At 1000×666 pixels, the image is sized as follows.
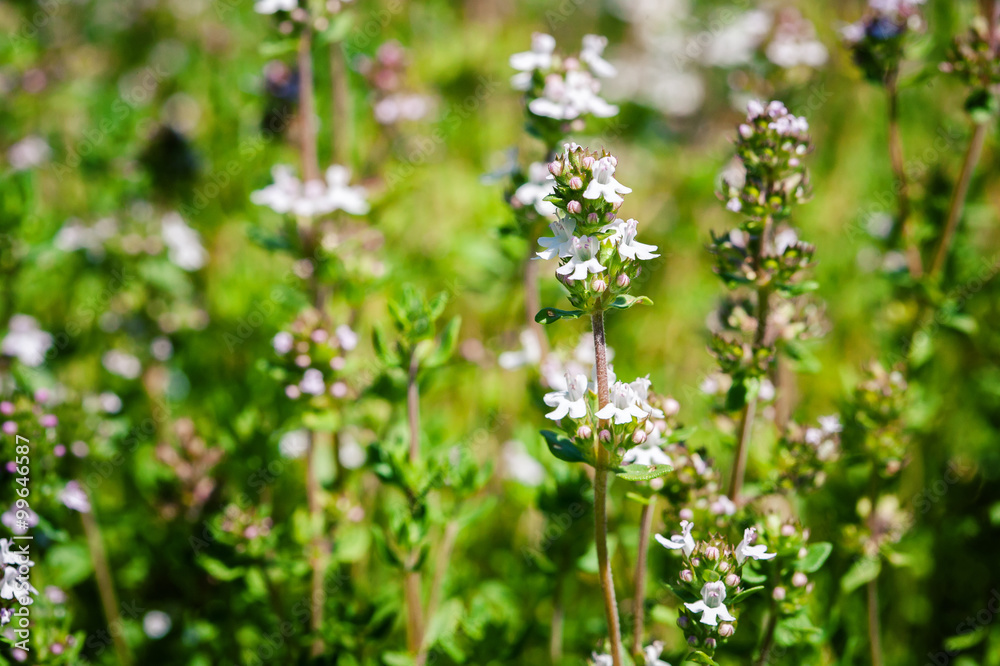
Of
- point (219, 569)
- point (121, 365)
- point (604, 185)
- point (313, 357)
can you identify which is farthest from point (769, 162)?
point (121, 365)

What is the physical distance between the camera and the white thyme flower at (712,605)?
6.72 ft

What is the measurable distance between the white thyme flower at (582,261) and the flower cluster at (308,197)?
1.60 metres

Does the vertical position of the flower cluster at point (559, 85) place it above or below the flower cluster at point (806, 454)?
above

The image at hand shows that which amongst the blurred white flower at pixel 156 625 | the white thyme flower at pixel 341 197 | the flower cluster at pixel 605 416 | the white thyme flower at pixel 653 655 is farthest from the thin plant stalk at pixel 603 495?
the blurred white flower at pixel 156 625

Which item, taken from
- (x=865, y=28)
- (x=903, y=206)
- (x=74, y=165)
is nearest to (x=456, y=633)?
(x=903, y=206)

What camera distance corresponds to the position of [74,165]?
5.77 meters

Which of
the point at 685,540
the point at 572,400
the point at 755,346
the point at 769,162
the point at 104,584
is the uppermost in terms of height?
the point at 769,162

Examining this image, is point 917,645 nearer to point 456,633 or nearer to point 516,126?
point 456,633

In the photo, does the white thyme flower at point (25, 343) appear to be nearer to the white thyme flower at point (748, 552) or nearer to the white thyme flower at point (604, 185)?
the white thyme flower at point (604, 185)

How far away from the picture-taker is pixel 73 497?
115 inches

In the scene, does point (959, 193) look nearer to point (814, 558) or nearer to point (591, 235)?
point (814, 558)

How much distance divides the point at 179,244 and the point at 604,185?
11.0ft

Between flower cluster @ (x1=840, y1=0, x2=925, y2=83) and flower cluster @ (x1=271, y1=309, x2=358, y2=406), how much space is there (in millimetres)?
2410

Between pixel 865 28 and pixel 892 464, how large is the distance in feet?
5.81
